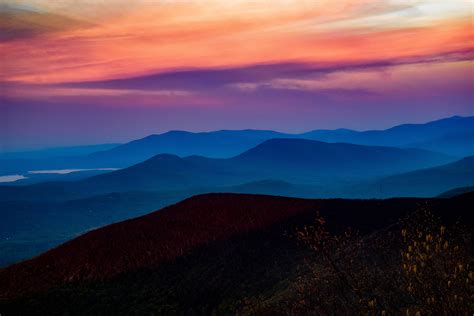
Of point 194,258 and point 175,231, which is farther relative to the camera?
point 175,231

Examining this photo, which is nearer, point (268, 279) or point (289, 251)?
point (268, 279)

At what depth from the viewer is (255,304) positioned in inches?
1201

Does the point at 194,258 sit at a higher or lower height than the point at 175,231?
lower

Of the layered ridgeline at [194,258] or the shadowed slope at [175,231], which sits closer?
the layered ridgeline at [194,258]

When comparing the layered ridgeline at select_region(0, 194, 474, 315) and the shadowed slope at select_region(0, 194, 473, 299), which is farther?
the shadowed slope at select_region(0, 194, 473, 299)

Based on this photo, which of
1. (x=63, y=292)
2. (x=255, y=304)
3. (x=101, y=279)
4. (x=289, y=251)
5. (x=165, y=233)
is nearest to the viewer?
(x=255, y=304)

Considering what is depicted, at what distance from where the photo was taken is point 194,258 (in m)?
43.5

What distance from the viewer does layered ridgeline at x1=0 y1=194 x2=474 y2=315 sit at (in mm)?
34750

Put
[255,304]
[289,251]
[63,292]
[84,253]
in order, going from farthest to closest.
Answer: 1. [84,253]
2. [289,251]
3. [63,292]
4. [255,304]

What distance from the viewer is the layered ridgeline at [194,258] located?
1368 inches

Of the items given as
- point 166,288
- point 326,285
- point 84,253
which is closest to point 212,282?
point 166,288

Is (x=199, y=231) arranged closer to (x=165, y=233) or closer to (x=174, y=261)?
(x=165, y=233)

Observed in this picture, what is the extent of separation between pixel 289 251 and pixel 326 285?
49.8 ft

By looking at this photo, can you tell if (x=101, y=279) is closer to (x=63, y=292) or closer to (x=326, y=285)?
(x=63, y=292)
